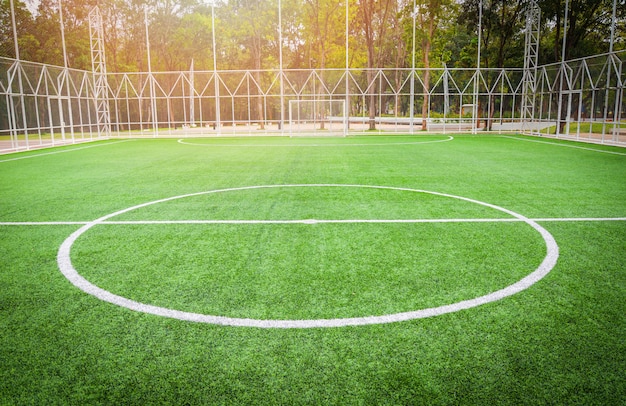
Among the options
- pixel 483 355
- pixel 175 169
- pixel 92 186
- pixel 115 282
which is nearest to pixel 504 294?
pixel 483 355

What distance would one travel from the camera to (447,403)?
2447 millimetres

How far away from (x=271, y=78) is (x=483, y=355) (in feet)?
106

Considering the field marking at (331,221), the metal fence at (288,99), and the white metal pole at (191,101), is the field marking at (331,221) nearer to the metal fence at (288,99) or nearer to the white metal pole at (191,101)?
the metal fence at (288,99)

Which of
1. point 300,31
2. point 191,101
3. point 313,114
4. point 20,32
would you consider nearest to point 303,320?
point 313,114

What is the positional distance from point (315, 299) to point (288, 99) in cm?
2903

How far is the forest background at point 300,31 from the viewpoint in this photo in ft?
110

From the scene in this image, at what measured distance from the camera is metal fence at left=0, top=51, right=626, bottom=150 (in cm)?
2084

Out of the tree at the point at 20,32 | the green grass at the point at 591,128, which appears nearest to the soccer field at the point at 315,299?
the green grass at the point at 591,128

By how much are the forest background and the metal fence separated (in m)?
3.86

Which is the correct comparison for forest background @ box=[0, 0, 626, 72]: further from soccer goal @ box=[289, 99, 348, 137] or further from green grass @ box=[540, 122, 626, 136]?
green grass @ box=[540, 122, 626, 136]

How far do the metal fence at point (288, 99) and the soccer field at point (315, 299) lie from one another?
1529 cm

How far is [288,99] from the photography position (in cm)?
3180

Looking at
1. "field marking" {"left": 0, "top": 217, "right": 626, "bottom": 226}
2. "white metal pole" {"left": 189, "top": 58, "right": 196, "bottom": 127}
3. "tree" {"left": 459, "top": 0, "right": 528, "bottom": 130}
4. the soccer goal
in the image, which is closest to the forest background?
"tree" {"left": 459, "top": 0, "right": 528, "bottom": 130}

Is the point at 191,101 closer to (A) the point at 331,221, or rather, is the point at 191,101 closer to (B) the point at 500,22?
(B) the point at 500,22
